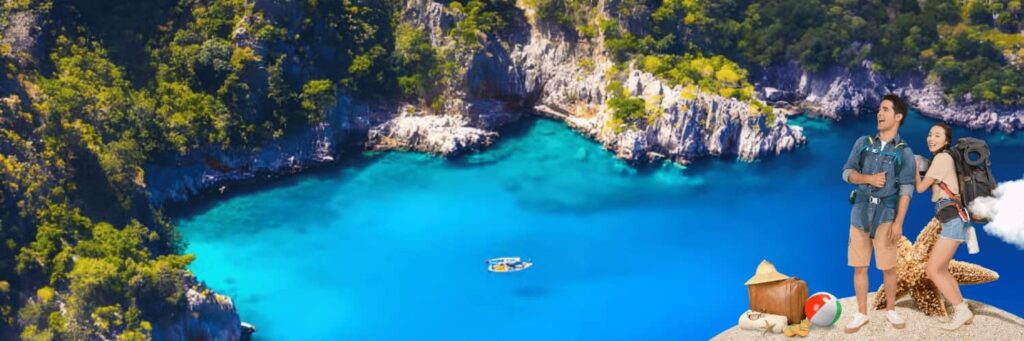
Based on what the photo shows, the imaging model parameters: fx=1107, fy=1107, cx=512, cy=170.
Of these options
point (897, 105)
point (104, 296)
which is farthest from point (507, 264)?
point (897, 105)

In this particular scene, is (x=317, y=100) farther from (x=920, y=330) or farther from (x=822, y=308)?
(x=920, y=330)

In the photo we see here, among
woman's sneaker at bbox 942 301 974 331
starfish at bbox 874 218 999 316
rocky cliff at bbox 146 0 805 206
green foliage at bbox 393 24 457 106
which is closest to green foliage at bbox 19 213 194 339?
rocky cliff at bbox 146 0 805 206

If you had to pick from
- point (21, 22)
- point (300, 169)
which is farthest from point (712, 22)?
point (21, 22)

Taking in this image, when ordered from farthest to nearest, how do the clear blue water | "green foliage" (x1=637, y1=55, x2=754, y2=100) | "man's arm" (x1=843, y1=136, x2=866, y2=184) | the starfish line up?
"green foliage" (x1=637, y1=55, x2=754, y2=100) < the clear blue water < the starfish < "man's arm" (x1=843, y1=136, x2=866, y2=184)

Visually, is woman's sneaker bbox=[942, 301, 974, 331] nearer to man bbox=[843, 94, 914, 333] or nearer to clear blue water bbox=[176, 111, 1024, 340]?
man bbox=[843, 94, 914, 333]

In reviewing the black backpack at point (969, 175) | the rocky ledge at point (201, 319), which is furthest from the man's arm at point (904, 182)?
the rocky ledge at point (201, 319)
